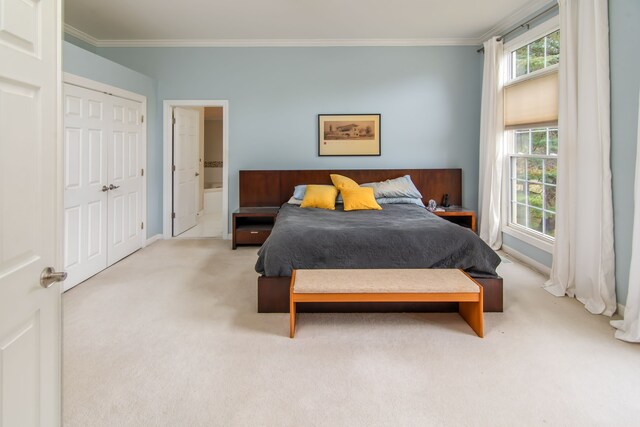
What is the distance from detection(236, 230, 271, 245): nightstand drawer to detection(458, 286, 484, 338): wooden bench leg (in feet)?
9.52

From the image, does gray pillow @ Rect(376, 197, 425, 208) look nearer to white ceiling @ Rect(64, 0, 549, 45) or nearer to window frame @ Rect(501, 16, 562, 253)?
window frame @ Rect(501, 16, 562, 253)

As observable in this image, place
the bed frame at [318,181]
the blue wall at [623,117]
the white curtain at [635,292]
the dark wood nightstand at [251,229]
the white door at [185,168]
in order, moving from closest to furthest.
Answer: the white curtain at [635,292], the blue wall at [623,117], the dark wood nightstand at [251,229], the bed frame at [318,181], the white door at [185,168]

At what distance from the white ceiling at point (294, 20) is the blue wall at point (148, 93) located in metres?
0.61

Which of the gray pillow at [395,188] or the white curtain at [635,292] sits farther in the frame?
the gray pillow at [395,188]

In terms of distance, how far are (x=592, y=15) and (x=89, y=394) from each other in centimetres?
415

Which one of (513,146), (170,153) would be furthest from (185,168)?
(513,146)

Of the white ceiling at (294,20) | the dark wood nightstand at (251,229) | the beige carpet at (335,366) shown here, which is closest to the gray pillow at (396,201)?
the dark wood nightstand at (251,229)

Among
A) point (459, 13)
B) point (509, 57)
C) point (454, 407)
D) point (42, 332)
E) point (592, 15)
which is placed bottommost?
point (454, 407)

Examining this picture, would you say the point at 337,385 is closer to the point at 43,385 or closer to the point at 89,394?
the point at 89,394

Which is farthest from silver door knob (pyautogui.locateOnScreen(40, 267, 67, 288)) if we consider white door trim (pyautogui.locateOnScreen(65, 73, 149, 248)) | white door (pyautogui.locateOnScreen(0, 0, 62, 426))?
white door trim (pyautogui.locateOnScreen(65, 73, 149, 248))

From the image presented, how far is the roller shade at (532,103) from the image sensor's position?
4020mm

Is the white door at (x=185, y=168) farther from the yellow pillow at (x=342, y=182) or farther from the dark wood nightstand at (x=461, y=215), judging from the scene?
the dark wood nightstand at (x=461, y=215)

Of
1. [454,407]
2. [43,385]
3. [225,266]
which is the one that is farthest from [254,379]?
[225,266]

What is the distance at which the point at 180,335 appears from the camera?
9.10 feet
